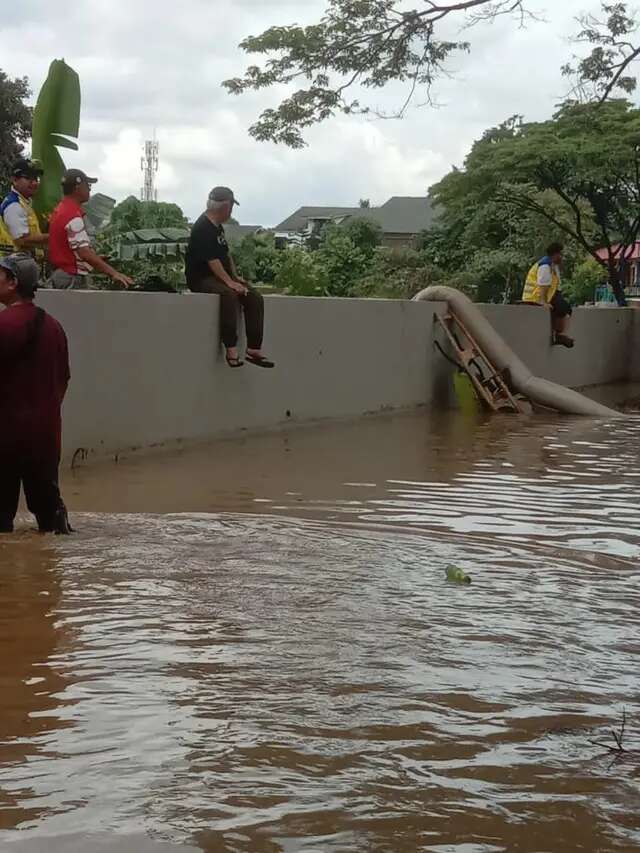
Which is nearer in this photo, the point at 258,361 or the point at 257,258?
the point at 258,361

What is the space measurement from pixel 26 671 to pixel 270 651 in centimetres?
85

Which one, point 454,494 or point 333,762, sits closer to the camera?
point 333,762

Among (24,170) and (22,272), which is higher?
(24,170)

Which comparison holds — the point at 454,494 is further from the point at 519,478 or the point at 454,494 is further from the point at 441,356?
the point at 441,356

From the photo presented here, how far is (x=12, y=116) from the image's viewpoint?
2973 cm

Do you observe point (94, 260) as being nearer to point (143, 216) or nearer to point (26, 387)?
point (26, 387)

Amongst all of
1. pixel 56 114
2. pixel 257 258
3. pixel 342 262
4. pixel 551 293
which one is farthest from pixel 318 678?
pixel 342 262

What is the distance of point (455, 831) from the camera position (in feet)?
9.90

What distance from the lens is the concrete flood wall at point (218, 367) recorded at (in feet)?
31.4

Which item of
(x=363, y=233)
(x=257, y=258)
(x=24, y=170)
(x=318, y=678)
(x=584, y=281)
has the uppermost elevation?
(x=363, y=233)

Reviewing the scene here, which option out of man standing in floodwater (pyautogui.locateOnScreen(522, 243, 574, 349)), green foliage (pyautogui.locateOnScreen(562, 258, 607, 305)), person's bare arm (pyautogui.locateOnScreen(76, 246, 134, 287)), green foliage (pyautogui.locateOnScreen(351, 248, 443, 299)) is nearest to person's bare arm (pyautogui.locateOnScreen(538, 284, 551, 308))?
man standing in floodwater (pyautogui.locateOnScreen(522, 243, 574, 349))

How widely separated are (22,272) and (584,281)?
2060 inches

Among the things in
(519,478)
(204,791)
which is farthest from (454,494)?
(204,791)

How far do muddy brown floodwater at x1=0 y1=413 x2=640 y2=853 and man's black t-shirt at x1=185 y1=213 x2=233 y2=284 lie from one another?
12.4 feet
